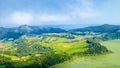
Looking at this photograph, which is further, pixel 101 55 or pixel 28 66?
pixel 101 55

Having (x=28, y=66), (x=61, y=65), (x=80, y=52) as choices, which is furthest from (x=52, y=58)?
(x=80, y=52)

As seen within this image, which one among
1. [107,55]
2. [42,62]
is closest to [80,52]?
[107,55]

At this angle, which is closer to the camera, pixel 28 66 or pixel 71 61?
pixel 28 66

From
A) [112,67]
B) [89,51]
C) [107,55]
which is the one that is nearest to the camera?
[112,67]

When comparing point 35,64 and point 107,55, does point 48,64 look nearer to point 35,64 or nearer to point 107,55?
point 35,64

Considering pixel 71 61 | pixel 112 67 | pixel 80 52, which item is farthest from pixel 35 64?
pixel 80 52

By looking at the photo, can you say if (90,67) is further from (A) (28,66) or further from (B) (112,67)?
(A) (28,66)

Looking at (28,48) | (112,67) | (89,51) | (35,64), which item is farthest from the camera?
(28,48)

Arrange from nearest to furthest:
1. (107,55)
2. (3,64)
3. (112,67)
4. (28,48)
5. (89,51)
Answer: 1. (112,67)
2. (3,64)
3. (107,55)
4. (89,51)
5. (28,48)

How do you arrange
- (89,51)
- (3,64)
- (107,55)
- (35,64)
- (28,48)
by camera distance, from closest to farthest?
(35,64) < (3,64) < (107,55) < (89,51) < (28,48)
